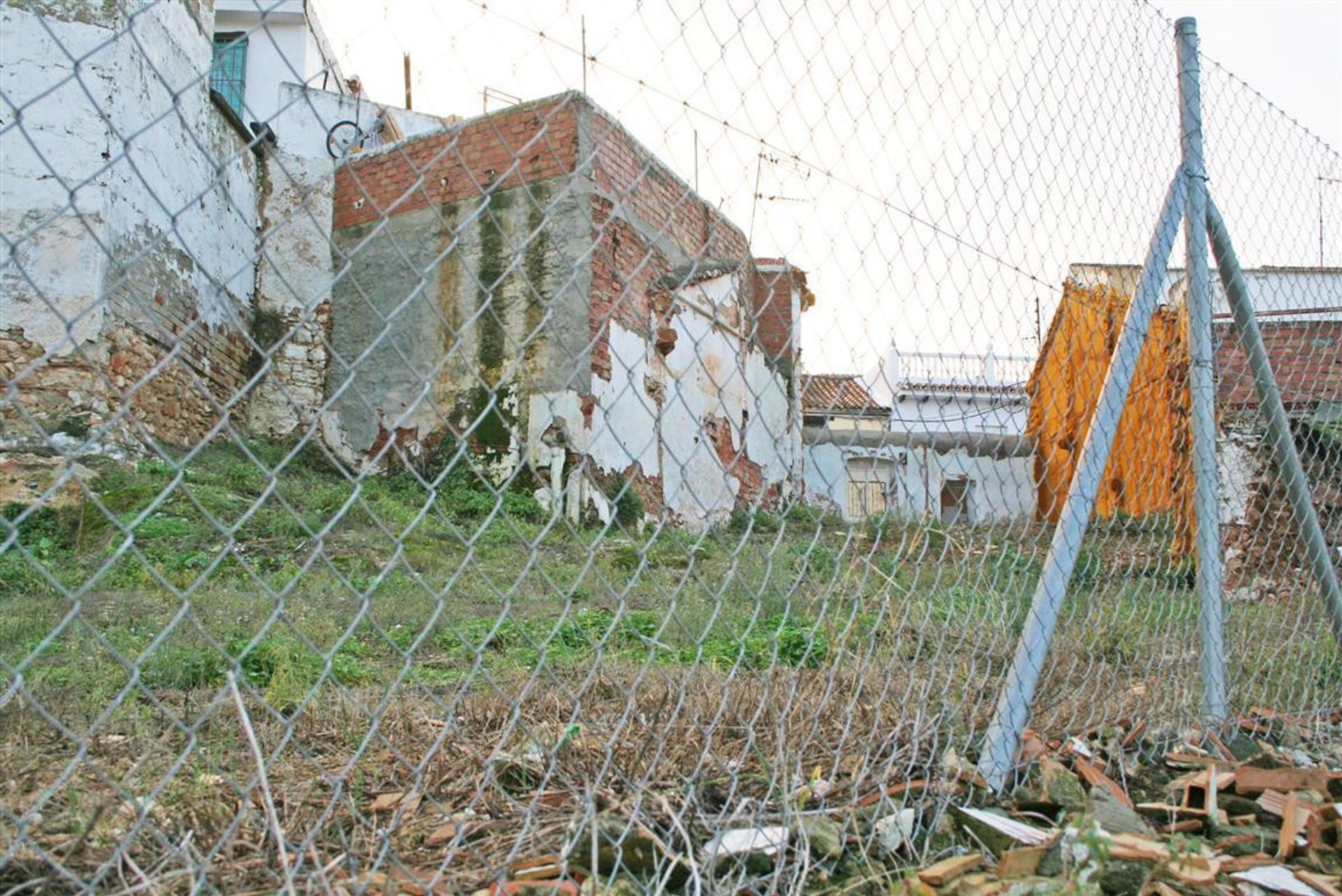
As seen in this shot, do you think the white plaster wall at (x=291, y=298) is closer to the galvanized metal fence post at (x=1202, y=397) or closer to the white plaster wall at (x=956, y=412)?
the white plaster wall at (x=956, y=412)

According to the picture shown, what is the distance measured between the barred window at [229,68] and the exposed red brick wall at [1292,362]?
Result: 1111cm

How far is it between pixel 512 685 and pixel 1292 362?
10.1 feet

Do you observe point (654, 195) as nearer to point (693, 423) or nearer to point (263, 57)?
point (693, 423)

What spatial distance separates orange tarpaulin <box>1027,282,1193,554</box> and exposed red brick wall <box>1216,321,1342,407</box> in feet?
0.43

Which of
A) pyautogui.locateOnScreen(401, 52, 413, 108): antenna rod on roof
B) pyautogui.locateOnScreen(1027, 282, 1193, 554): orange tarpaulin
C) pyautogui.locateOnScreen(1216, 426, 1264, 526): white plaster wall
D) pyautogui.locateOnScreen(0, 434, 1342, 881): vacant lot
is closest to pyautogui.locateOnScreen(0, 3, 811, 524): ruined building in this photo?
pyautogui.locateOnScreen(0, 434, 1342, 881): vacant lot

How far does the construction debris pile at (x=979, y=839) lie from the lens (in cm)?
124

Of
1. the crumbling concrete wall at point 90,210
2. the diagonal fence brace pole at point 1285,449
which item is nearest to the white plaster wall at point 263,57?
the crumbling concrete wall at point 90,210

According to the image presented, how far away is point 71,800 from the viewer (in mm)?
1298

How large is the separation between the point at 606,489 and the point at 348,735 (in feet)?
18.4

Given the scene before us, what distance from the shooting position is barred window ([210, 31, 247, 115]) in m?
11.8

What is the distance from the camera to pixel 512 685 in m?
2.31

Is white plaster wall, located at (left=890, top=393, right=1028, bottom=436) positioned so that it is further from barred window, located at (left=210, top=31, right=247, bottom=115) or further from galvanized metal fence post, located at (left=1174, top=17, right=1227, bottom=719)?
barred window, located at (left=210, top=31, right=247, bottom=115)

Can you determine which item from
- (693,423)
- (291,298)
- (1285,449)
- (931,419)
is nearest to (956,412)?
(931,419)

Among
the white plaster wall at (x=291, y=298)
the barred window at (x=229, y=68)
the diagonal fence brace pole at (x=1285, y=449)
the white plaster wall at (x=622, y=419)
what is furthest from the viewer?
the barred window at (x=229, y=68)
